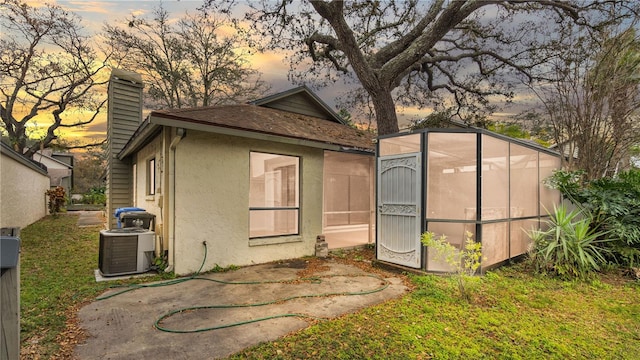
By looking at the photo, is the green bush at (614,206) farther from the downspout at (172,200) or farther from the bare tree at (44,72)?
the bare tree at (44,72)

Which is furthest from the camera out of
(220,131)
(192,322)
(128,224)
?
(128,224)

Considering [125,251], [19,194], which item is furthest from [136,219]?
[19,194]

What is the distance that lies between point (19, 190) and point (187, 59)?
11682 millimetres

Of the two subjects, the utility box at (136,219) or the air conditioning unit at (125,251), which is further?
the utility box at (136,219)

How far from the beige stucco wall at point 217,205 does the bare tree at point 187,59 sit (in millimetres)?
14305

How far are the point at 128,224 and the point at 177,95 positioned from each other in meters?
15.8

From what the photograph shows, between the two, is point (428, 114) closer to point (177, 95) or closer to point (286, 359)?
point (286, 359)

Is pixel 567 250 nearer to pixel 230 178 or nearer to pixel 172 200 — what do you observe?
pixel 230 178

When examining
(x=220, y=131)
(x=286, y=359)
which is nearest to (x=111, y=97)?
(x=220, y=131)

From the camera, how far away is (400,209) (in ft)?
19.1

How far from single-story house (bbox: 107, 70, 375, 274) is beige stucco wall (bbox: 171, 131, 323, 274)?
0.02 metres

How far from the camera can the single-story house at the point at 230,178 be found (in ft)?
17.6

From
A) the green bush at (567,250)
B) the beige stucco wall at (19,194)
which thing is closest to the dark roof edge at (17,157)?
the beige stucco wall at (19,194)

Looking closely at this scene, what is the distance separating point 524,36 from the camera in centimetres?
992
